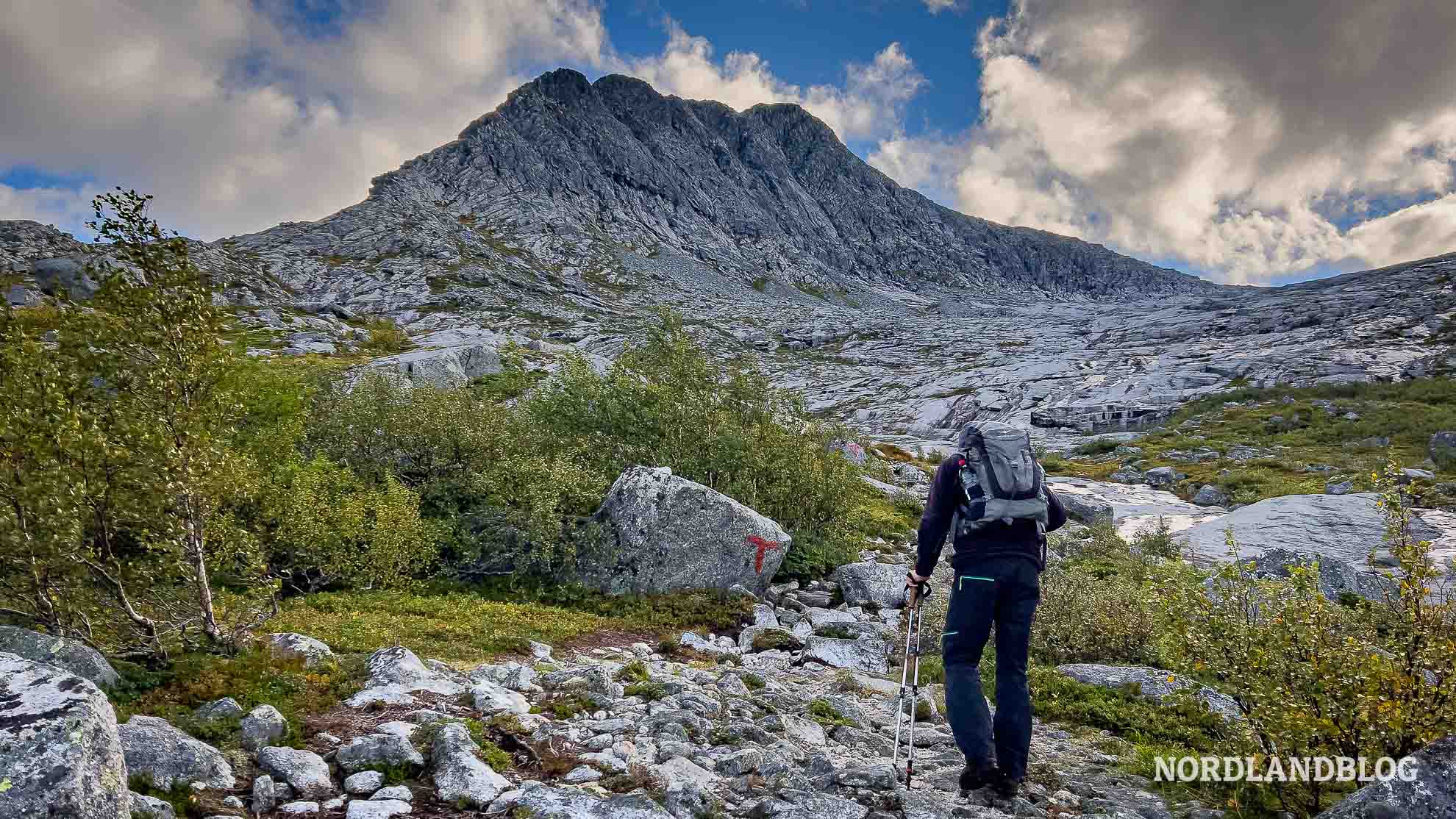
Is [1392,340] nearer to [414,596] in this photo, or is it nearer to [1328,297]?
[1328,297]

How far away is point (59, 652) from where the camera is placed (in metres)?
7.21

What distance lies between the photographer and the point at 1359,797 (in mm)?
5227

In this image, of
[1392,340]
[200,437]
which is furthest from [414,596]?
[1392,340]

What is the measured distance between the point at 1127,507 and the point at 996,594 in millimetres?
43655

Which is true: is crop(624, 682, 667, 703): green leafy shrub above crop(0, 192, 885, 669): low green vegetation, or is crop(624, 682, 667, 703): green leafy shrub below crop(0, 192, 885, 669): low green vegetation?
below

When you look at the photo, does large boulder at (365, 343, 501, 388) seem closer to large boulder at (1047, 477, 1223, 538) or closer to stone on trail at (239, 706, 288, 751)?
large boulder at (1047, 477, 1223, 538)

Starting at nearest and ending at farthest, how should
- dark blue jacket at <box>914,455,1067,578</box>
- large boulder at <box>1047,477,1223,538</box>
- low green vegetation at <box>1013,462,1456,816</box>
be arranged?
low green vegetation at <box>1013,462,1456,816</box>
dark blue jacket at <box>914,455,1067,578</box>
large boulder at <box>1047,477,1223,538</box>

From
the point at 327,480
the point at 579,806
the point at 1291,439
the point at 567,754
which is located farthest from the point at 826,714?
the point at 1291,439

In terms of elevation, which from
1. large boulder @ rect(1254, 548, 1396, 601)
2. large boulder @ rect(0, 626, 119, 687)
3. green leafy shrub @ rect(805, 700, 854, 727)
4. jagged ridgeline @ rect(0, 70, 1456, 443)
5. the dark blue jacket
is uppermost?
jagged ridgeline @ rect(0, 70, 1456, 443)

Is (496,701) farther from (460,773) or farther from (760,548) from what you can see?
(760,548)

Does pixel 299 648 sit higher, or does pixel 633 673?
pixel 299 648

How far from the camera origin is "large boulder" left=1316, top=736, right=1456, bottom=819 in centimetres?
492

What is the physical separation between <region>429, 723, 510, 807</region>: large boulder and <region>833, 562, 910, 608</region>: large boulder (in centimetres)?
1387

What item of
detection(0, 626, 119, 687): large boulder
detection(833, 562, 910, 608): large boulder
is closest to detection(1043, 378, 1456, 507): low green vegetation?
detection(833, 562, 910, 608): large boulder
